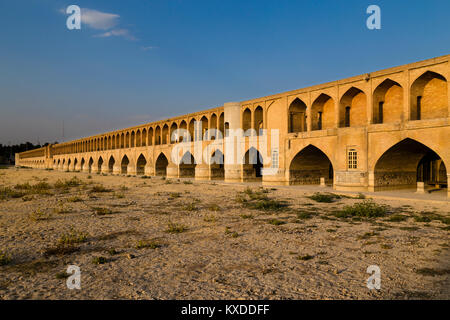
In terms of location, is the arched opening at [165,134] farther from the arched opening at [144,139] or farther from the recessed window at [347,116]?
the recessed window at [347,116]

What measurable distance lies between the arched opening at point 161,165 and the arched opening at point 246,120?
14812 millimetres

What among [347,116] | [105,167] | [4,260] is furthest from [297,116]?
[105,167]

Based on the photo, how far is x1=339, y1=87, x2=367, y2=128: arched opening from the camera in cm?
2017

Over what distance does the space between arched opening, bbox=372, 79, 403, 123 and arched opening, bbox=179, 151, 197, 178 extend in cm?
2058

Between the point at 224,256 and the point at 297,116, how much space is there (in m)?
19.1

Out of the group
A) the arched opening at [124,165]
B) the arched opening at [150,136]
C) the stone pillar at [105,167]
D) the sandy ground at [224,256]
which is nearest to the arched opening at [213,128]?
the arched opening at [150,136]

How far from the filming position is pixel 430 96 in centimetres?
1694

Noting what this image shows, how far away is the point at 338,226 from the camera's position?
8.73 m

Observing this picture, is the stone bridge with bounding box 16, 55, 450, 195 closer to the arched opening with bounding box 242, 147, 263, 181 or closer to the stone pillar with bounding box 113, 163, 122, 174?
the arched opening with bounding box 242, 147, 263, 181

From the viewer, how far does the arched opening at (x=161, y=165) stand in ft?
127

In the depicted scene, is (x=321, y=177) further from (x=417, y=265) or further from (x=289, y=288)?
(x=289, y=288)

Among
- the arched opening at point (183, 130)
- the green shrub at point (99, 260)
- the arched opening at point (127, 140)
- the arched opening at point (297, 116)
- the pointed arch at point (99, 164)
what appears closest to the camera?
the green shrub at point (99, 260)

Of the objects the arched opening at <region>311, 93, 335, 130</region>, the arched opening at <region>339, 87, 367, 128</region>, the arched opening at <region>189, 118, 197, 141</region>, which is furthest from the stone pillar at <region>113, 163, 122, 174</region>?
the arched opening at <region>339, 87, 367, 128</region>

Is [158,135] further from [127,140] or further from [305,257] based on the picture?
[305,257]
